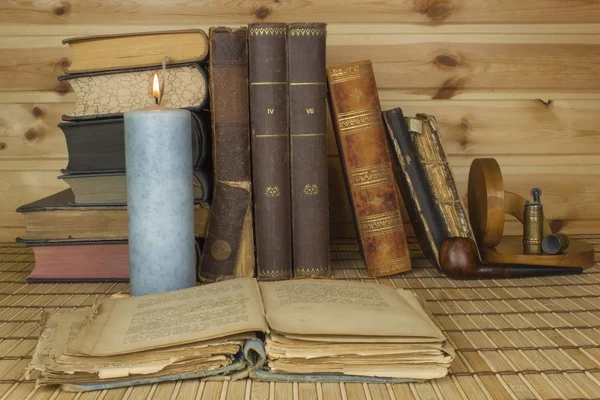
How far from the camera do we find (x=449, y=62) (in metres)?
1.48

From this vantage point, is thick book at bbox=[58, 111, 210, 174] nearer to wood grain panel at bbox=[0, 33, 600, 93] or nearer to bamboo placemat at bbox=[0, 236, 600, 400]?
bamboo placemat at bbox=[0, 236, 600, 400]

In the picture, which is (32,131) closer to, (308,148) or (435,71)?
(308,148)

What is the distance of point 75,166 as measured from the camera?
3.82 ft

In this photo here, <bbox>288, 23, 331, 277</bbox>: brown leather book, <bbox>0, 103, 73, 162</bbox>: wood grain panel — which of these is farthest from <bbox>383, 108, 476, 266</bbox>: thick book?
<bbox>0, 103, 73, 162</bbox>: wood grain panel

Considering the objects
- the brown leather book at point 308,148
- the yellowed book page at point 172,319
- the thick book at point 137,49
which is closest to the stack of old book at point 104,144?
the thick book at point 137,49

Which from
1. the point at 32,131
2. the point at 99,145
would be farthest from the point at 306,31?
the point at 32,131

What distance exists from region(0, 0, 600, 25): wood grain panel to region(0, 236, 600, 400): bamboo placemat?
19.3 inches

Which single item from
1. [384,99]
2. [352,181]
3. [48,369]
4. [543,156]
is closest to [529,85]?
[543,156]

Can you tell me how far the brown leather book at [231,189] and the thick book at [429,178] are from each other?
0.83 feet

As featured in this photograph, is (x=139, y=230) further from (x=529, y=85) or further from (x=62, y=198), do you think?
(x=529, y=85)

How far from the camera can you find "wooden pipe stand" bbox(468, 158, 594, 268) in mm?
1204

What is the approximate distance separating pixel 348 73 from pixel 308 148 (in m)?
0.14

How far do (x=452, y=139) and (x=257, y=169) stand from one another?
53 centimetres

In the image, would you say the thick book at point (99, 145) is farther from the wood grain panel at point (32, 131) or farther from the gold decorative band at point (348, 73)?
the wood grain panel at point (32, 131)
